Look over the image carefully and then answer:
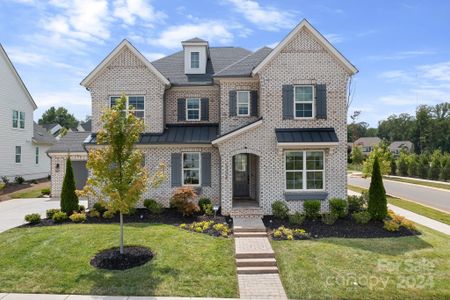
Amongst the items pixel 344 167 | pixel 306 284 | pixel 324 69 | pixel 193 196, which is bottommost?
pixel 306 284

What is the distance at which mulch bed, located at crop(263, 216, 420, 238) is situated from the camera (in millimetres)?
12242

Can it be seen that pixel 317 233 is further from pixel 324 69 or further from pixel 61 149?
pixel 61 149

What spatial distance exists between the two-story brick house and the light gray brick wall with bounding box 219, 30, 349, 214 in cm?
5

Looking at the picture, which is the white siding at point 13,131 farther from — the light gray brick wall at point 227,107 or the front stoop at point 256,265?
the front stoop at point 256,265

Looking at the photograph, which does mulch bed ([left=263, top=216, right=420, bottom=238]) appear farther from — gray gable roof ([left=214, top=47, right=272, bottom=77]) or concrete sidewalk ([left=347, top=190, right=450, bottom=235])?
gray gable roof ([left=214, top=47, right=272, bottom=77])

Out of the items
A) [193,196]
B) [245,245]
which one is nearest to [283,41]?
[193,196]

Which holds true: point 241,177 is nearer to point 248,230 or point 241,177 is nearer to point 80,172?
point 248,230

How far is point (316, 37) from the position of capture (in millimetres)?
15070

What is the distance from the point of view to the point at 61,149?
849 inches

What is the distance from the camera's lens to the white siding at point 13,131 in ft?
89.1

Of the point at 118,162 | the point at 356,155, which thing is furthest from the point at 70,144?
the point at 356,155

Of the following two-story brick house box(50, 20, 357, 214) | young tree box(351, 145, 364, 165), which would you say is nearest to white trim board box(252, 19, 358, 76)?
two-story brick house box(50, 20, 357, 214)

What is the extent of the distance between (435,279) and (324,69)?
33.1 ft

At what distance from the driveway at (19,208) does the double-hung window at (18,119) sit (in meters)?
10.5
